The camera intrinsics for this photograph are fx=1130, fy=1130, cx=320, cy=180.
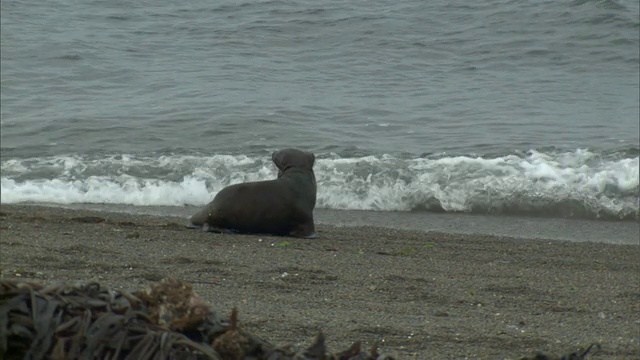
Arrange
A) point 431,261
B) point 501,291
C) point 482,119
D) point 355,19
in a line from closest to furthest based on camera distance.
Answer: point 501,291 → point 431,261 → point 482,119 → point 355,19

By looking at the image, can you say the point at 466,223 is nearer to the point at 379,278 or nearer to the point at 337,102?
the point at 379,278

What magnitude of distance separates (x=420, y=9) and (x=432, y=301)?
17747 mm

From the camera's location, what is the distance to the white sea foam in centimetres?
1101

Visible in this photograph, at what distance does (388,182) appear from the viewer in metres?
11.4

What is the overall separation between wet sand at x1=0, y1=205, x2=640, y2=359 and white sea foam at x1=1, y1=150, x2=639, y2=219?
1.70 metres

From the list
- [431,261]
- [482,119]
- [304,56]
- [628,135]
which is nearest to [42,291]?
[431,261]

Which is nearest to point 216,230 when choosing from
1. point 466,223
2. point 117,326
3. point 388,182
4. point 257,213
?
point 257,213

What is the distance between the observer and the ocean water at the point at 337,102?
11328 millimetres

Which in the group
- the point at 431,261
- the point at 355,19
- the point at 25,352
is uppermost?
the point at 355,19

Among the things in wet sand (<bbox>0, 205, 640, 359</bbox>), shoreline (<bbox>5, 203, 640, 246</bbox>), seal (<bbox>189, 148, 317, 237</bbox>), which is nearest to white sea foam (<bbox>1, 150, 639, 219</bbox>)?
shoreline (<bbox>5, 203, 640, 246</bbox>)

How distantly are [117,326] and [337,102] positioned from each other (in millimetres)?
14583

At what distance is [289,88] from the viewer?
695 inches

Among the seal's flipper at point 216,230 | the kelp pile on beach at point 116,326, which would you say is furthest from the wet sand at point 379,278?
the kelp pile on beach at point 116,326

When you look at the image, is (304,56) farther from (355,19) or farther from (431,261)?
(431,261)
